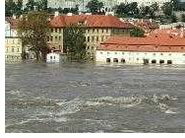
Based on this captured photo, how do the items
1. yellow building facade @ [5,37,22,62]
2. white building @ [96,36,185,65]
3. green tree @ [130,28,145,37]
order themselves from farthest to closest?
green tree @ [130,28,145,37] < yellow building facade @ [5,37,22,62] < white building @ [96,36,185,65]

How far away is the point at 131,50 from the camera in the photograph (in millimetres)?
43812

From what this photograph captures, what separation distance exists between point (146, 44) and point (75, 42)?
5.12m

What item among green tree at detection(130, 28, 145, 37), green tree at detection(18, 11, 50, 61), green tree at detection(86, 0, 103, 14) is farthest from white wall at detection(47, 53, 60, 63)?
green tree at detection(86, 0, 103, 14)

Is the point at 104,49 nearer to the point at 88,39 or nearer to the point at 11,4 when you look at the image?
the point at 88,39

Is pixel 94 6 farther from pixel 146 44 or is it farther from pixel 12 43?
pixel 146 44

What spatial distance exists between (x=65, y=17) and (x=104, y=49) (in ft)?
32.7

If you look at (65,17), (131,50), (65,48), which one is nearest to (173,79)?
(131,50)

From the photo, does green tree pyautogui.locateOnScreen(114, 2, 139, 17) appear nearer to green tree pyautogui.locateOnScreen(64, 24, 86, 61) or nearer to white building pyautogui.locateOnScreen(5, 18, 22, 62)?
white building pyautogui.locateOnScreen(5, 18, 22, 62)

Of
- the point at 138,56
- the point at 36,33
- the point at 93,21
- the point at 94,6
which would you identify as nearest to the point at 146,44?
the point at 138,56

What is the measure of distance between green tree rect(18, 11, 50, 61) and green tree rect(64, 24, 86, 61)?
1.44 metres

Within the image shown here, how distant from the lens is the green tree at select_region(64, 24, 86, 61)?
46438 millimetres

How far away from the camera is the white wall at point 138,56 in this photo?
42.5m

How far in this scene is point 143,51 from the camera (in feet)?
143
